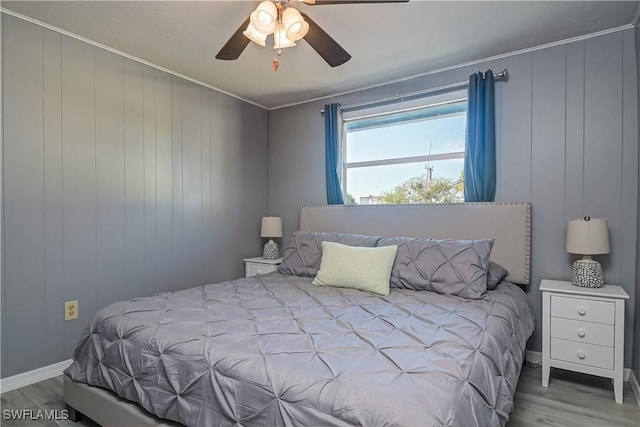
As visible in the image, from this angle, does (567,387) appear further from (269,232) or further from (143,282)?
(143,282)

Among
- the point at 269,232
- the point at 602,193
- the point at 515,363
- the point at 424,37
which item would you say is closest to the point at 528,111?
the point at 602,193

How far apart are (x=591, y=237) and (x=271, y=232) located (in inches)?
112

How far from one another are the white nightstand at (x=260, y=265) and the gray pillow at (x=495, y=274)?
6.60 ft

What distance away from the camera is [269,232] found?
389cm

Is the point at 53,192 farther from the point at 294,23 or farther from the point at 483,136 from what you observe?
the point at 483,136

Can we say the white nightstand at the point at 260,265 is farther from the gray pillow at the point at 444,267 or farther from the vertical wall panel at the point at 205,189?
the gray pillow at the point at 444,267

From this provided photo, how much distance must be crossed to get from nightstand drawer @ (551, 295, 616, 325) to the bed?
0.66 ft

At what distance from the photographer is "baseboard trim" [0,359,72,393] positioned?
7.32ft

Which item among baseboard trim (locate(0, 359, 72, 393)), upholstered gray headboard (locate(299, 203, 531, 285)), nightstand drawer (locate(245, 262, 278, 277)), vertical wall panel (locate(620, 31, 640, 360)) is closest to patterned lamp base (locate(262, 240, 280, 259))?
nightstand drawer (locate(245, 262, 278, 277))

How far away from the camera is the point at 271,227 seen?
389 centimetres

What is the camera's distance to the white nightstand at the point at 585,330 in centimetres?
211

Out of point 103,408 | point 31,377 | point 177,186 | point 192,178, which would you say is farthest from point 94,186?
point 103,408

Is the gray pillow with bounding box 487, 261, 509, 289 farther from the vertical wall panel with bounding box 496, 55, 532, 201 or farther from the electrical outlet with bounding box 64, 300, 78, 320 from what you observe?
the electrical outlet with bounding box 64, 300, 78, 320

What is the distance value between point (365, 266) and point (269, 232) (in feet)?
5.55
